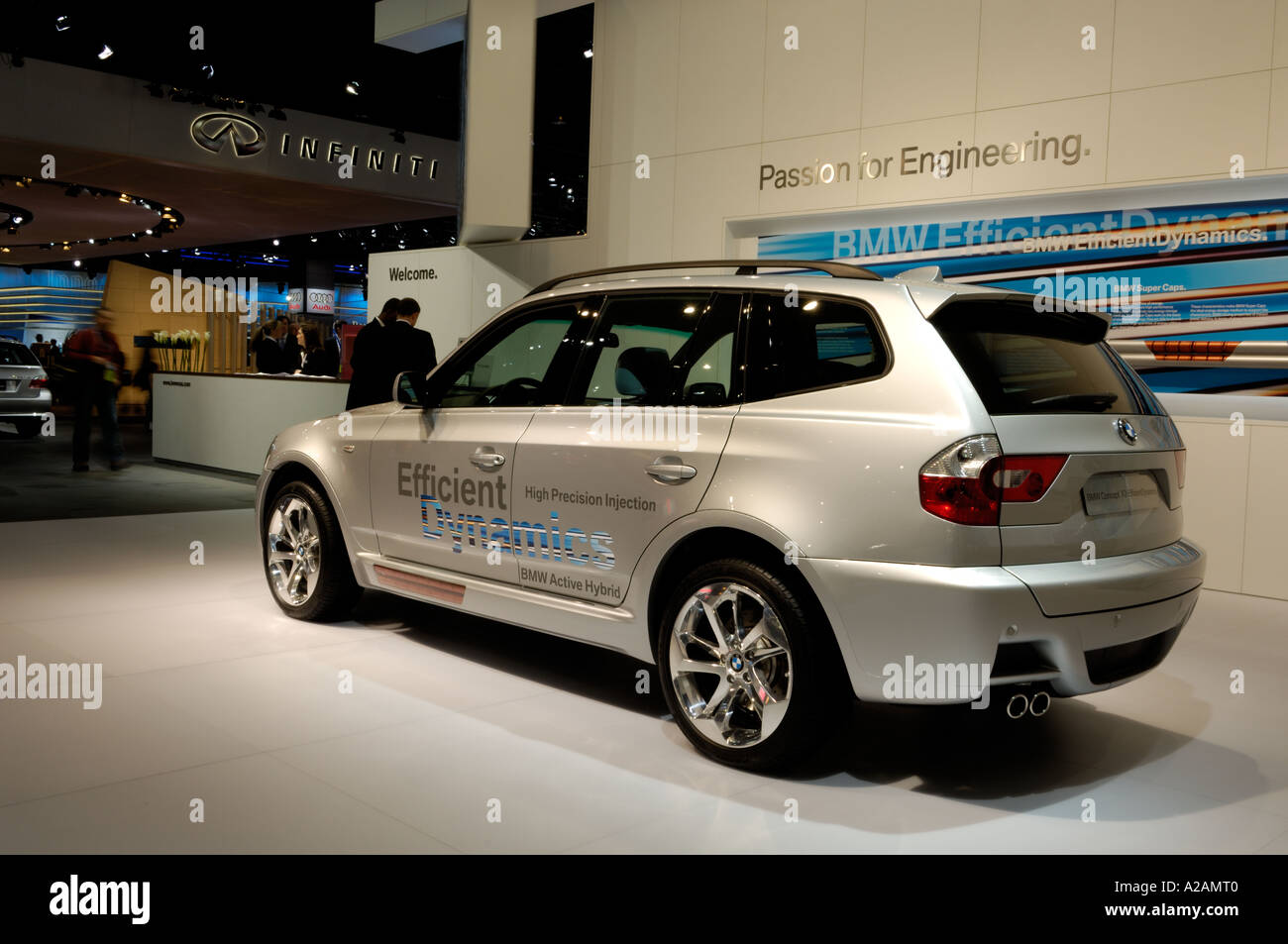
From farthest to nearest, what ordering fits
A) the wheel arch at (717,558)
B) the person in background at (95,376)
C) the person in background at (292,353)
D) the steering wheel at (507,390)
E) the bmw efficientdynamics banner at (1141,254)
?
A: the person in background at (292,353) < the person in background at (95,376) < the bmw efficientdynamics banner at (1141,254) < the steering wheel at (507,390) < the wheel arch at (717,558)

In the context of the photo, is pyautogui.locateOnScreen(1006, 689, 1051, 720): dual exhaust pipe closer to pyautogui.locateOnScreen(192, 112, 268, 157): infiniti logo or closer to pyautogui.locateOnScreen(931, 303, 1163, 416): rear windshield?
pyautogui.locateOnScreen(931, 303, 1163, 416): rear windshield

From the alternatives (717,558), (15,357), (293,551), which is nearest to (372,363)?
(293,551)

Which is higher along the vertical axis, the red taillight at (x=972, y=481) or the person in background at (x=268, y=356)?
the person in background at (x=268, y=356)

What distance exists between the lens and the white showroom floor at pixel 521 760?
295cm

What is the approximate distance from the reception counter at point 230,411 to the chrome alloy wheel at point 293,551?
482 centimetres

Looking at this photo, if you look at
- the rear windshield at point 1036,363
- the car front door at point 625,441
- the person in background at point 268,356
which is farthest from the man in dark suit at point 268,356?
the rear windshield at point 1036,363

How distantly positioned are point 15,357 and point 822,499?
1579 cm

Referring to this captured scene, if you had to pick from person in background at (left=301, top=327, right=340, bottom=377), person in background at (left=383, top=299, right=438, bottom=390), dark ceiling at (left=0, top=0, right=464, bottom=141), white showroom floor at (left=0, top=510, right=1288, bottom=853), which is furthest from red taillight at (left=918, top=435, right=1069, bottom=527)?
person in background at (left=301, top=327, right=340, bottom=377)

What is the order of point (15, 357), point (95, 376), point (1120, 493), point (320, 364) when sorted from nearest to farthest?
1. point (1120, 493)
2. point (95, 376)
3. point (320, 364)
4. point (15, 357)

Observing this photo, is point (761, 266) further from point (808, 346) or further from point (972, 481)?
point (972, 481)

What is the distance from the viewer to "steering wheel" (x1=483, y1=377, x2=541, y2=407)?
4293 millimetres

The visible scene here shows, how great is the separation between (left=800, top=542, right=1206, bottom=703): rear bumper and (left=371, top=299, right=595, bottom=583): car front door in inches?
56.3

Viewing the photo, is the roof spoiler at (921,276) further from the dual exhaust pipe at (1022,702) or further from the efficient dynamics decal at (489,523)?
the dual exhaust pipe at (1022,702)

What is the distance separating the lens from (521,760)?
3484mm
